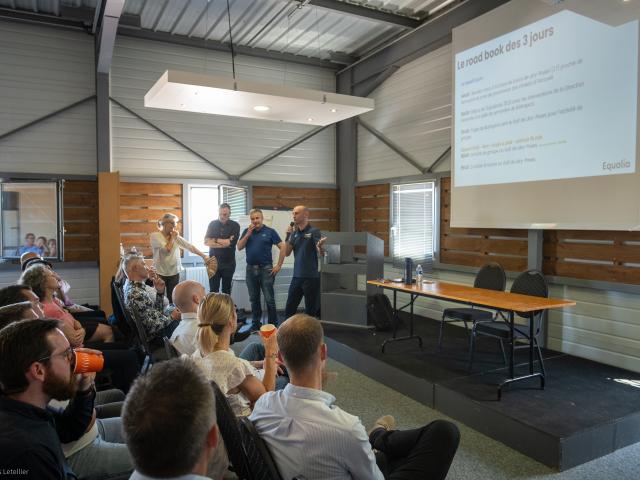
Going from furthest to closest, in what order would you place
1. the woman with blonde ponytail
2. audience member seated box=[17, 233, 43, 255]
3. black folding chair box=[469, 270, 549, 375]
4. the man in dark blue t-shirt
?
the man in dark blue t-shirt < audience member seated box=[17, 233, 43, 255] < black folding chair box=[469, 270, 549, 375] < the woman with blonde ponytail

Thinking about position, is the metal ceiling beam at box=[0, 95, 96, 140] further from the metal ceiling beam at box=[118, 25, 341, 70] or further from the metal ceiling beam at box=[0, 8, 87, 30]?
the metal ceiling beam at box=[118, 25, 341, 70]

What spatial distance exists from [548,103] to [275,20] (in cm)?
364

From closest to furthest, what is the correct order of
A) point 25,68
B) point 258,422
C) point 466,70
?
point 258,422 → point 466,70 → point 25,68

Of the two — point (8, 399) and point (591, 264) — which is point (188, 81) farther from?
point (591, 264)

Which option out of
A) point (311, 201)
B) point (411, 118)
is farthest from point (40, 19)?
point (411, 118)

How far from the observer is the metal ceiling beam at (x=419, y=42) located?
5434 millimetres

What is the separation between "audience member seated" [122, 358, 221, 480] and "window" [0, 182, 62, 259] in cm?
594

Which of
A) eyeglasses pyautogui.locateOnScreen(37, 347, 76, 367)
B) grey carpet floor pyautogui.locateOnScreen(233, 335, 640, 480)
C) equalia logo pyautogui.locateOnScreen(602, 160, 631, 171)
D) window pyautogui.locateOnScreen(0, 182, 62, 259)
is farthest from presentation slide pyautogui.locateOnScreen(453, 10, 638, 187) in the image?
window pyautogui.locateOnScreen(0, 182, 62, 259)

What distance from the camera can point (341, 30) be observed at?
6.68 m

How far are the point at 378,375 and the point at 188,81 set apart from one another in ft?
9.92

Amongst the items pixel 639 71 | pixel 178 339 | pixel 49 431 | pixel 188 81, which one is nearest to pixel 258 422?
pixel 49 431

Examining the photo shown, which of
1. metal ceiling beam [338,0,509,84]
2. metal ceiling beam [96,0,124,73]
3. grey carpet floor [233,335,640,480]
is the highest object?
metal ceiling beam [338,0,509,84]

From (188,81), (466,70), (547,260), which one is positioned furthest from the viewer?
(466,70)

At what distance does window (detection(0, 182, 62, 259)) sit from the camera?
19.5ft
